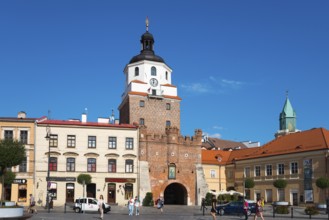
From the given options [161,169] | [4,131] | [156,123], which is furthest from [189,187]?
[4,131]

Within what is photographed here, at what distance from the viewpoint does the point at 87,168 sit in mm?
57219

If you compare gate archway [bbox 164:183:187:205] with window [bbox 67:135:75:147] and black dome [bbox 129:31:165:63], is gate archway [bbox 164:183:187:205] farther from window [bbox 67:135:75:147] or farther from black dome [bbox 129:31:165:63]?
black dome [bbox 129:31:165:63]

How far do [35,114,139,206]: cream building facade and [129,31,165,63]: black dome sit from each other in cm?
1358

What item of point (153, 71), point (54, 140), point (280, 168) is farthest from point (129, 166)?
point (280, 168)

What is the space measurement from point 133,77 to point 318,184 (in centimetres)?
3034

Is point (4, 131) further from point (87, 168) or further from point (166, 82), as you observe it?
point (166, 82)

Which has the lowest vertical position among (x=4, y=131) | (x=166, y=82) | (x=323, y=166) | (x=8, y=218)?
(x=8, y=218)

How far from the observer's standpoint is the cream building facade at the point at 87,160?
55.5 m

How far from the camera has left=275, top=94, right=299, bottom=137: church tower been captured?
11000 cm

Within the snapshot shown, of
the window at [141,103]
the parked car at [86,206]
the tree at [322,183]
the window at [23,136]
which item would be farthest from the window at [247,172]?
the window at [23,136]

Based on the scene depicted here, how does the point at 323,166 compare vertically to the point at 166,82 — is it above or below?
below

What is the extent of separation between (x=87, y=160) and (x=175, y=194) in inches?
602

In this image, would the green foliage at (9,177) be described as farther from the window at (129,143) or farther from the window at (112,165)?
the window at (129,143)

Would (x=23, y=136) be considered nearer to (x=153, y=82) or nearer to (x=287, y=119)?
(x=153, y=82)
